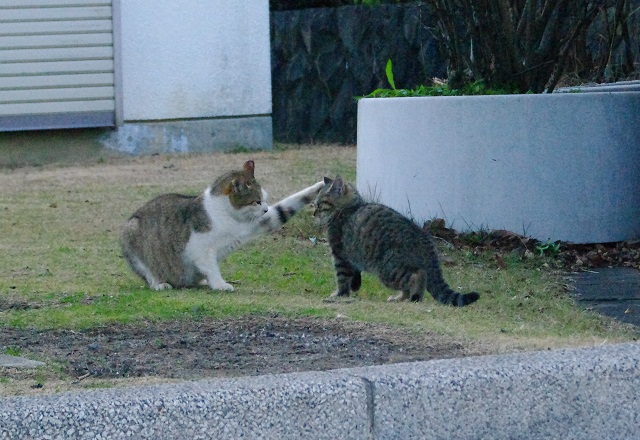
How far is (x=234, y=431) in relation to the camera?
350 centimetres

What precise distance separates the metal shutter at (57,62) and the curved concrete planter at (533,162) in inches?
246

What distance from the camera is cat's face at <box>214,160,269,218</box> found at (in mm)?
6531

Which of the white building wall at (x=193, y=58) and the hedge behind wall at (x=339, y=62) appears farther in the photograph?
the hedge behind wall at (x=339, y=62)

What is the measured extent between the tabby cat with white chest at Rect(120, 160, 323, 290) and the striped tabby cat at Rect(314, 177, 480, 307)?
229 mm

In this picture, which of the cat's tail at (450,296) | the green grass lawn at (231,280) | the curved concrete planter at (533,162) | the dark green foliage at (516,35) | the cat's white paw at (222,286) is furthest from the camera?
the dark green foliage at (516,35)

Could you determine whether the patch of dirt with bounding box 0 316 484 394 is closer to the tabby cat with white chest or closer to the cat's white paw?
the cat's white paw

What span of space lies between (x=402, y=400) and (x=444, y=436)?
205 mm

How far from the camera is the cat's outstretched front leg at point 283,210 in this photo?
21.9 feet

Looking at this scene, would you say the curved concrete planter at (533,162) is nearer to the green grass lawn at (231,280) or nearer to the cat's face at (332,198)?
the green grass lawn at (231,280)

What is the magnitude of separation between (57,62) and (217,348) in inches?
356

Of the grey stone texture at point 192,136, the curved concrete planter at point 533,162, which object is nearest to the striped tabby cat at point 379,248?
the curved concrete planter at point 533,162

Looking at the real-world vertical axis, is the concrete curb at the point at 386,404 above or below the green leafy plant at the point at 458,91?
below

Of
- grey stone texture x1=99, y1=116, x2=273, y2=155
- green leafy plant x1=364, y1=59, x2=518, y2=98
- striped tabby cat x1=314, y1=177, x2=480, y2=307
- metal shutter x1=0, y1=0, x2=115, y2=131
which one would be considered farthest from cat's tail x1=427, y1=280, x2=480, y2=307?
metal shutter x1=0, y1=0, x2=115, y2=131

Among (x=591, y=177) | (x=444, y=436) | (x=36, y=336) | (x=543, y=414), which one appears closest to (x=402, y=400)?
(x=444, y=436)
